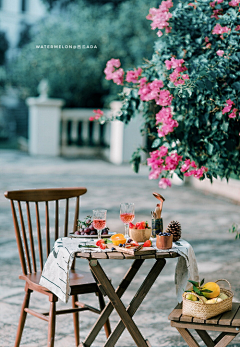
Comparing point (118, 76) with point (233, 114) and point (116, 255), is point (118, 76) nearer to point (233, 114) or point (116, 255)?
point (233, 114)

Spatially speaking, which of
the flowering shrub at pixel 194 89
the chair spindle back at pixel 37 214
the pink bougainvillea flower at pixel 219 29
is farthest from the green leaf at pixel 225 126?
the chair spindle back at pixel 37 214

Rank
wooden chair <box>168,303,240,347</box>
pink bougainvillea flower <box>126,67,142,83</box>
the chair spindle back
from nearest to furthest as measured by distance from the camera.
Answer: wooden chair <box>168,303,240,347</box> → the chair spindle back → pink bougainvillea flower <box>126,67,142,83</box>

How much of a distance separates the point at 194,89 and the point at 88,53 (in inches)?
524

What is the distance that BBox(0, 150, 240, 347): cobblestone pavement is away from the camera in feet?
11.0

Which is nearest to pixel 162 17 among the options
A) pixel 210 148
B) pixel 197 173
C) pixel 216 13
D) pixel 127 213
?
pixel 216 13

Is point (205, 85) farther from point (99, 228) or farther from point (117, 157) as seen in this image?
point (117, 157)

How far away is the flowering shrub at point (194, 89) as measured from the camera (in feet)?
10.8

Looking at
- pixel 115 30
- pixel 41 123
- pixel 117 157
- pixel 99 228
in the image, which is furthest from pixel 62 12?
pixel 99 228

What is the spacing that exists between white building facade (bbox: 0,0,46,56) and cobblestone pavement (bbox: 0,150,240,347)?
12.6 m

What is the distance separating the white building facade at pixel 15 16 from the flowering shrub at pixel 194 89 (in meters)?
20.9

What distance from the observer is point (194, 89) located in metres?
3.28

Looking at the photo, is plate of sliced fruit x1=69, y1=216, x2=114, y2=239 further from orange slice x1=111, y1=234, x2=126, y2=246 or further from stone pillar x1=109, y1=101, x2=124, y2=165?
stone pillar x1=109, y1=101, x2=124, y2=165

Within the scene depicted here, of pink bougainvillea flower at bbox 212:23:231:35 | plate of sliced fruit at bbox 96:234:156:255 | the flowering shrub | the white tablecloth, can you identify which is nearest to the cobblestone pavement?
the white tablecloth

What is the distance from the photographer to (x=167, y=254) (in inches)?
98.7
